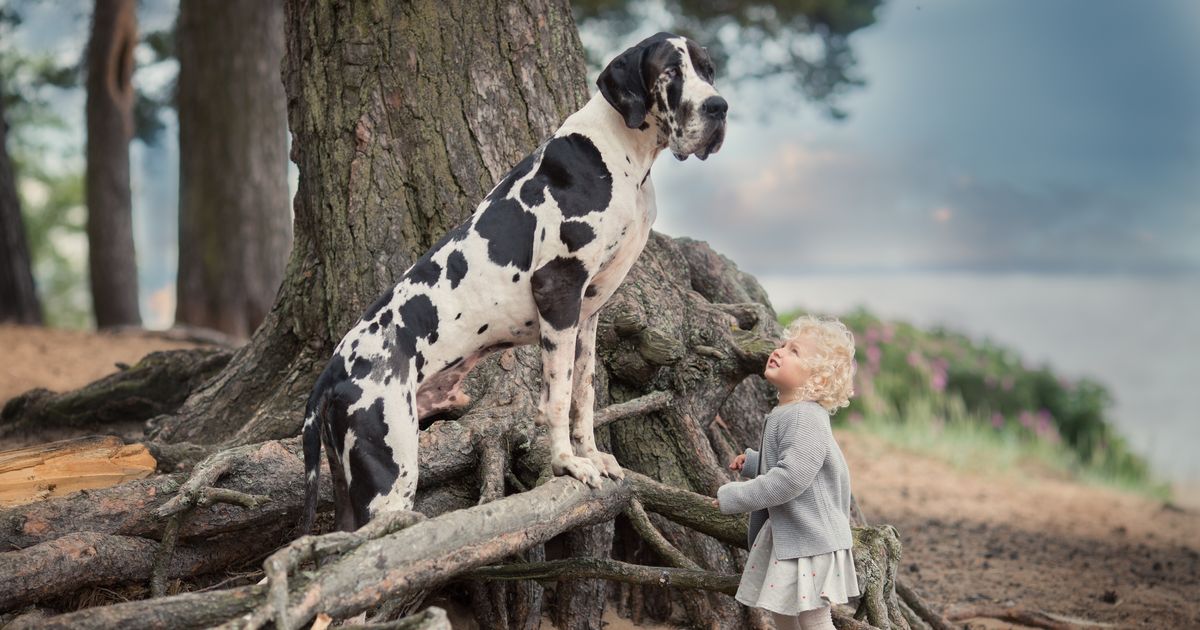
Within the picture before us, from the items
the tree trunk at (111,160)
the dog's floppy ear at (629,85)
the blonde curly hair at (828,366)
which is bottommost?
the blonde curly hair at (828,366)

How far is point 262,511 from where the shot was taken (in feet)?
13.4

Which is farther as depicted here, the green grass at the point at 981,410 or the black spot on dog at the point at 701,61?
the green grass at the point at 981,410

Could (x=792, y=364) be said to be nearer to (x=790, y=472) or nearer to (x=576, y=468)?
(x=790, y=472)

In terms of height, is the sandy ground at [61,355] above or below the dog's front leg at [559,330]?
above

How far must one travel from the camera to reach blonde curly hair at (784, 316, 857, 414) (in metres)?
3.62

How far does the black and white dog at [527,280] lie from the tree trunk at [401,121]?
4.02 feet

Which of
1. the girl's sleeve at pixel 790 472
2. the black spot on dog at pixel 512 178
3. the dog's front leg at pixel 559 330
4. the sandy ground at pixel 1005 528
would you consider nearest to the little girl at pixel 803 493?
the girl's sleeve at pixel 790 472

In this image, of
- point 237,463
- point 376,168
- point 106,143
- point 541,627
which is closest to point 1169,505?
point 541,627

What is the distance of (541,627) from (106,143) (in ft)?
40.6

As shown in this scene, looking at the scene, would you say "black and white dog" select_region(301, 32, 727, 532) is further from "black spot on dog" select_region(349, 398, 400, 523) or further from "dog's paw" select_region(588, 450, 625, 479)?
"dog's paw" select_region(588, 450, 625, 479)

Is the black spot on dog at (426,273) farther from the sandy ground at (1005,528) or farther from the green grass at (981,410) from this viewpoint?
the green grass at (981,410)

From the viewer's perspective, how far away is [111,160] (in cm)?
1438

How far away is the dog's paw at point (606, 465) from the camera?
12.9 feet

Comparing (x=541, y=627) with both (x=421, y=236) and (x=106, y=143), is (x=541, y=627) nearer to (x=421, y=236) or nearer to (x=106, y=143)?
(x=421, y=236)
